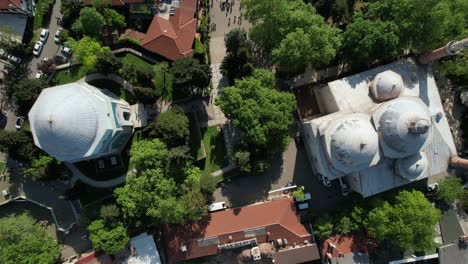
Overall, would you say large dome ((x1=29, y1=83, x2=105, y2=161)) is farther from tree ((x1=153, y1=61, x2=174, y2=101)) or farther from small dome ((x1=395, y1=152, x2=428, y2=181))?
small dome ((x1=395, y1=152, x2=428, y2=181))

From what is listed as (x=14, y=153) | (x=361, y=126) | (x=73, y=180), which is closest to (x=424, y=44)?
(x=361, y=126)

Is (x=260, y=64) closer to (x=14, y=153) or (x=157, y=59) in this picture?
(x=157, y=59)

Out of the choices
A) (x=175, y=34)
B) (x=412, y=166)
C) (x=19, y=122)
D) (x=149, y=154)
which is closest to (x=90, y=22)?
A: (x=175, y=34)

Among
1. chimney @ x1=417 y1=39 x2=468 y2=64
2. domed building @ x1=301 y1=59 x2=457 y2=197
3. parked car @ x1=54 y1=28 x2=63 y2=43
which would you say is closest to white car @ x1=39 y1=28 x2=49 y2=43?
parked car @ x1=54 y1=28 x2=63 y2=43

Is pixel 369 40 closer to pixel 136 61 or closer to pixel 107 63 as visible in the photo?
pixel 136 61

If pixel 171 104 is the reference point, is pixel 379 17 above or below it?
above

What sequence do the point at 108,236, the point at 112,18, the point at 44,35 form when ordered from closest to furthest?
1. the point at 108,236
2. the point at 112,18
3. the point at 44,35
